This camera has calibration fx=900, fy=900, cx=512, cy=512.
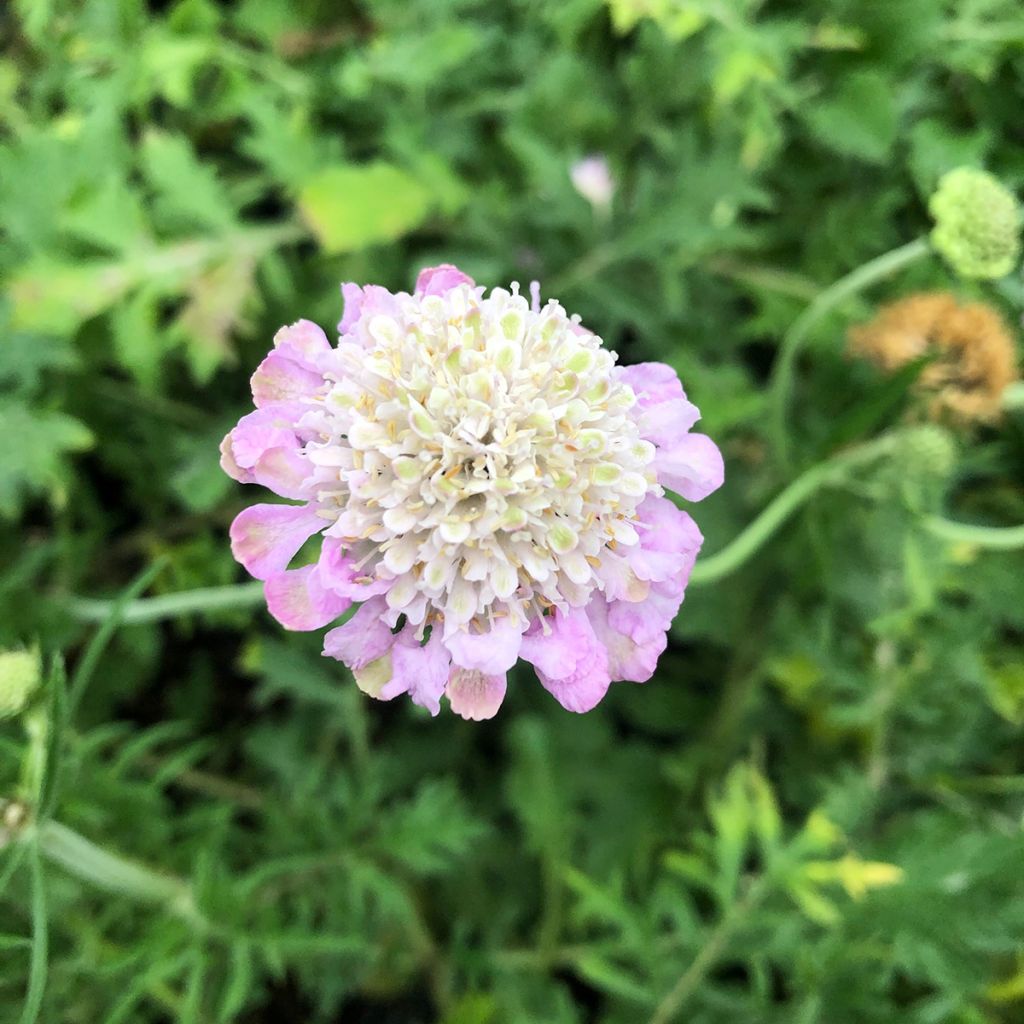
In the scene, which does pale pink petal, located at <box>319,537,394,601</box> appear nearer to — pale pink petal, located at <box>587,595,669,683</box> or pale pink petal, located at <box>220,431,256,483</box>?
pale pink petal, located at <box>220,431,256,483</box>

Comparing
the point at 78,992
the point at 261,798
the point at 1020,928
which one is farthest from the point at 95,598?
the point at 1020,928

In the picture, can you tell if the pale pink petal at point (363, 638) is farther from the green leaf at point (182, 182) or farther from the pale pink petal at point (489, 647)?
the green leaf at point (182, 182)

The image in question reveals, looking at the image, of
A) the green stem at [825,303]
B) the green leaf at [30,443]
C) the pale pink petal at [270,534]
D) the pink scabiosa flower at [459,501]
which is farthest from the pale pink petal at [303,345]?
the green stem at [825,303]

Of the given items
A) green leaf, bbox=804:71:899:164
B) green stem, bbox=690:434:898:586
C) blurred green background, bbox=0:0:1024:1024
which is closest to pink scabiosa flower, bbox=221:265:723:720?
green stem, bbox=690:434:898:586

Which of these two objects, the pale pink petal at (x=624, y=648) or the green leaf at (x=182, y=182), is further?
the green leaf at (x=182, y=182)

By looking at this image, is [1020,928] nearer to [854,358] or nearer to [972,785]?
[972,785]
